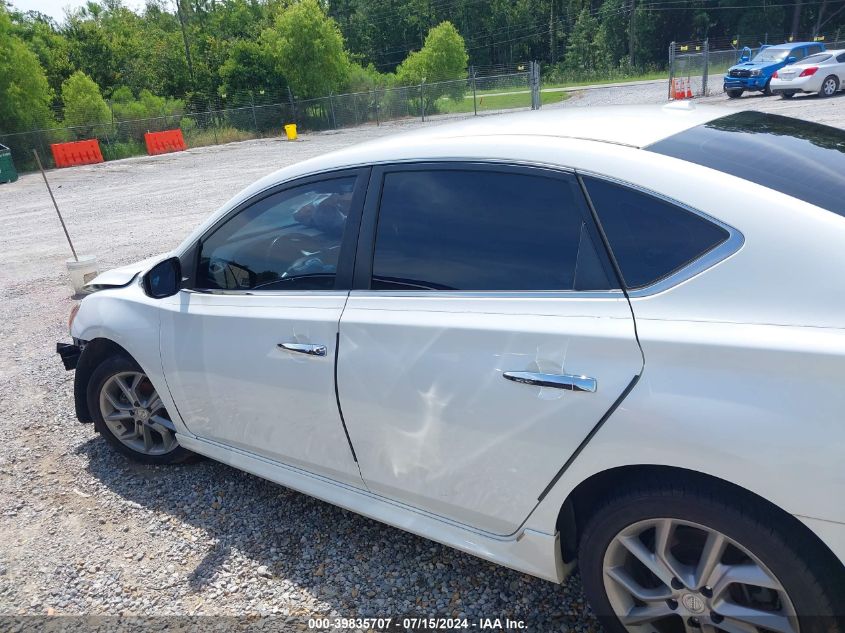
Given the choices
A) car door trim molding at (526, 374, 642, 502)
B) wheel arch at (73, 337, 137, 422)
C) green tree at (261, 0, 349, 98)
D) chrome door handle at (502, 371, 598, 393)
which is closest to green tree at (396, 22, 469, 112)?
green tree at (261, 0, 349, 98)

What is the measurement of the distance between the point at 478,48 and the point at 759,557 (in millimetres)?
97797

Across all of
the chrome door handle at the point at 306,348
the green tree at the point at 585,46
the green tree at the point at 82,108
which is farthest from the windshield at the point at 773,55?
the green tree at the point at 585,46

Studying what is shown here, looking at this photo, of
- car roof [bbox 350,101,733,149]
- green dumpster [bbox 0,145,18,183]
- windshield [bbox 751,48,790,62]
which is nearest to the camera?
car roof [bbox 350,101,733,149]

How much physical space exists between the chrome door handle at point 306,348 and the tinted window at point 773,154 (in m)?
1.44

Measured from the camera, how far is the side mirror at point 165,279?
127 inches

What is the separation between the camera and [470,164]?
237cm

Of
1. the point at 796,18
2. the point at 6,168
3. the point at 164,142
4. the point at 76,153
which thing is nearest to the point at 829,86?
the point at 164,142

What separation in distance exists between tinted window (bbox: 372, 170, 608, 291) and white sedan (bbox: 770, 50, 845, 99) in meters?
24.3

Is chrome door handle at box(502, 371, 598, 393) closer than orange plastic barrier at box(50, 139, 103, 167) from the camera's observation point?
Yes

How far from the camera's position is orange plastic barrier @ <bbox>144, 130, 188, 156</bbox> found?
31.3 metres

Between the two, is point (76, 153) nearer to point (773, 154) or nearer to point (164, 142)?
point (164, 142)

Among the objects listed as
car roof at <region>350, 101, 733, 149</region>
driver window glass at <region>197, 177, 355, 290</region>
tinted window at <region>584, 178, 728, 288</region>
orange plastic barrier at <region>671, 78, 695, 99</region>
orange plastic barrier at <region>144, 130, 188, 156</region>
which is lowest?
orange plastic barrier at <region>144, 130, 188, 156</region>

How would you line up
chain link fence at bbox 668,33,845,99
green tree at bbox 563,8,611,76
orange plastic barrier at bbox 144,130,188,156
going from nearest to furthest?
chain link fence at bbox 668,33,845,99 → orange plastic barrier at bbox 144,130,188,156 → green tree at bbox 563,8,611,76

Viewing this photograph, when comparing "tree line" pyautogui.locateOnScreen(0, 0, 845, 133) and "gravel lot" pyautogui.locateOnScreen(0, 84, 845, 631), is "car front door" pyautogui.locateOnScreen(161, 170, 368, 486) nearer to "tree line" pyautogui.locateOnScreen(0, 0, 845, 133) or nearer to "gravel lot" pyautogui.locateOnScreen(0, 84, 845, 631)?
"gravel lot" pyautogui.locateOnScreen(0, 84, 845, 631)
